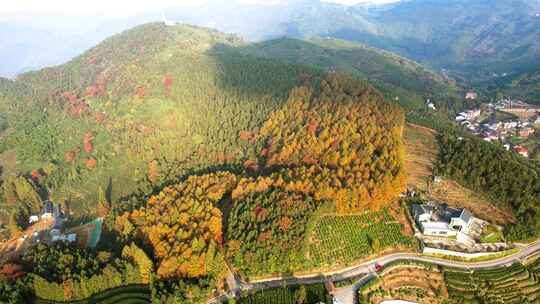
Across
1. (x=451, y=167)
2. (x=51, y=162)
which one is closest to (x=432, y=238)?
(x=451, y=167)

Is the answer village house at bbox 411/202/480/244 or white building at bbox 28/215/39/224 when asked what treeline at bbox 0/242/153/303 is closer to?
white building at bbox 28/215/39/224

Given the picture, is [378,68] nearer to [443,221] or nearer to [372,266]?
[443,221]

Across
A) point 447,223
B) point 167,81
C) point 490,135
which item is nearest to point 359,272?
point 447,223

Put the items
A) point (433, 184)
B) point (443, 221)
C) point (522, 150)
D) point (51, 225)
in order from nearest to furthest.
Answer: point (443, 221)
point (433, 184)
point (51, 225)
point (522, 150)

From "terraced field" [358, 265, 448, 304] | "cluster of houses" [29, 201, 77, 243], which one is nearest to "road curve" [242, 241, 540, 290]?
"terraced field" [358, 265, 448, 304]

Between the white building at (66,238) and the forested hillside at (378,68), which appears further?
the forested hillside at (378,68)

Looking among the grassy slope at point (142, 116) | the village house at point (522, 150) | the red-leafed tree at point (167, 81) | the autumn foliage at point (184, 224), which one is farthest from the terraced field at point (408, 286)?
the red-leafed tree at point (167, 81)

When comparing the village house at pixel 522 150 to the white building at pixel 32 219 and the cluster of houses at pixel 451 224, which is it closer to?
the cluster of houses at pixel 451 224
